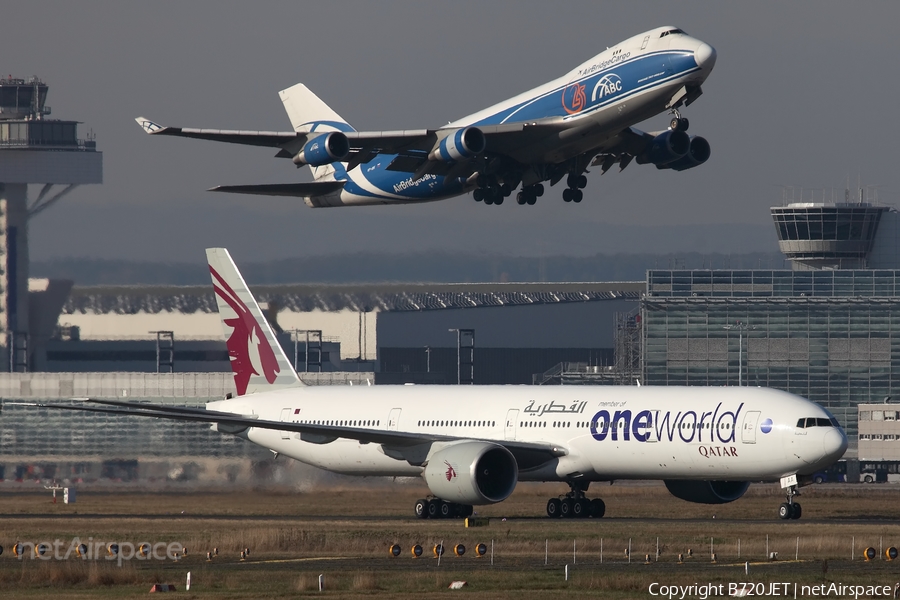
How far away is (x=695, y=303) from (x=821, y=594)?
91479 millimetres

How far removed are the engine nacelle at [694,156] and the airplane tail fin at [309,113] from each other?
37.7 feet

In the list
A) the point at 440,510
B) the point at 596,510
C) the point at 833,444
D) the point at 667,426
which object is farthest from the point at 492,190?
the point at 833,444

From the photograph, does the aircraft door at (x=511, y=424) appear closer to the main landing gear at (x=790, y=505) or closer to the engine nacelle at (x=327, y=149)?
the main landing gear at (x=790, y=505)

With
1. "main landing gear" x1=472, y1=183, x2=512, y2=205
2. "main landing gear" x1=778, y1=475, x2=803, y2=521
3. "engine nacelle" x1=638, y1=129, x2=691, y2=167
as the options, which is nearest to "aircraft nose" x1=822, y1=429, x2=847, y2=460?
"main landing gear" x1=778, y1=475, x2=803, y2=521

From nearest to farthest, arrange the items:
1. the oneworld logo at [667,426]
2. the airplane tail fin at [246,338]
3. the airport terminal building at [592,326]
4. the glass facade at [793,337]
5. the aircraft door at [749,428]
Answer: the aircraft door at [749,428], the oneworld logo at [667,426], the airplane tail fin at [246,338], the airport terminal building at [592,326], the glass facade at [793,337]

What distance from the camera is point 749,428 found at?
4016 centimetres

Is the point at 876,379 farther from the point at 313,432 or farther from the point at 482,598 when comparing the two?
the point at 482,598

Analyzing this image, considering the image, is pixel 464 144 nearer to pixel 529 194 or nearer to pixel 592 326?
pixel 529 194

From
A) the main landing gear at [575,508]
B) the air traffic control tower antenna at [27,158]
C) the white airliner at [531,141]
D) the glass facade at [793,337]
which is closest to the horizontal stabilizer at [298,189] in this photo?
the white airliner at [531,141]

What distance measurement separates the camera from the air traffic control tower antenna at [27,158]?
411ft

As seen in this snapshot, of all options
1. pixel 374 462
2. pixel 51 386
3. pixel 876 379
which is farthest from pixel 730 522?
pixel 876 379

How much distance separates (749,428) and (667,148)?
827cm

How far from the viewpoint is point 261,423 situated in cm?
4353

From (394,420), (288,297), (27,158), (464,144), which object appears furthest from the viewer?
(27,158)
